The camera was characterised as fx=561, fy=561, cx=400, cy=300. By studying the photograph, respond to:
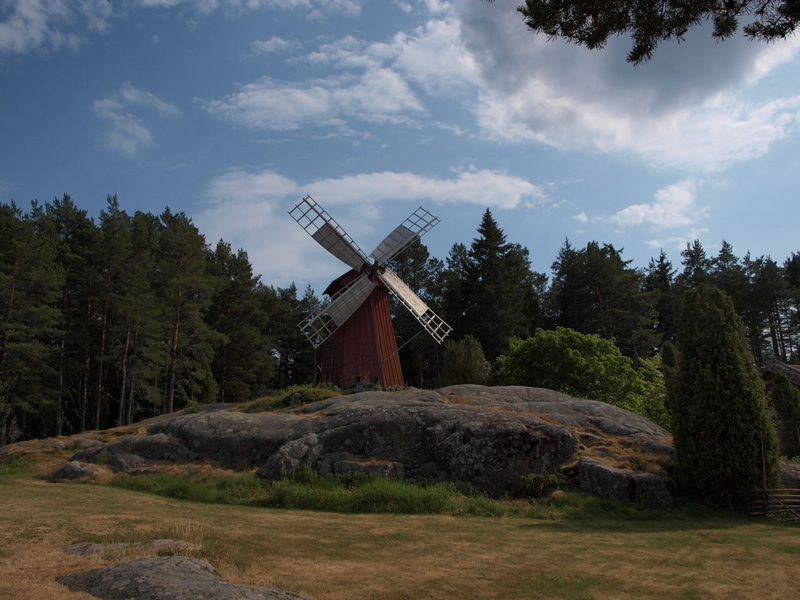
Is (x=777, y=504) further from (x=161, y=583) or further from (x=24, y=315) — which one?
(x=24, y=315)

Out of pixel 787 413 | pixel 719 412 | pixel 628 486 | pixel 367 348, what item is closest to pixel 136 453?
pixel 367 348

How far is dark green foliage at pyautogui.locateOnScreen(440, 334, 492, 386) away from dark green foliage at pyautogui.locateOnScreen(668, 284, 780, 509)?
1749 centimetres

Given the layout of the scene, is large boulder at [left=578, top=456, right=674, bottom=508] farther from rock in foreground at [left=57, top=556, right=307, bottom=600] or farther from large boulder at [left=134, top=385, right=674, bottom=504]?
rock in foreground at [left=57, top=556, right=307, bottom=600]

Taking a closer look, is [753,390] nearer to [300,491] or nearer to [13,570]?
[300,491]

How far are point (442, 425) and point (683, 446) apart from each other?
629 centimetres

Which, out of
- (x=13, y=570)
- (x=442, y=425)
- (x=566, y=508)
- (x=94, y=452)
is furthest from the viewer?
(x=94, y=452)

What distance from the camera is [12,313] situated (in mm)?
27906

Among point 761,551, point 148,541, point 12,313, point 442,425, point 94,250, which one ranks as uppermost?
point 94,250

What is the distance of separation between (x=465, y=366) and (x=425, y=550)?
23.6 meters

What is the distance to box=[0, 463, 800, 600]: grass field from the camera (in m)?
6.66

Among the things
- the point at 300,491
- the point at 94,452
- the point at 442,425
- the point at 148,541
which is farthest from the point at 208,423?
the point at 148,541

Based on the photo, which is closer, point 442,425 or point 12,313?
point 442,425

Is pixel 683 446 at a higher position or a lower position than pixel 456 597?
higher

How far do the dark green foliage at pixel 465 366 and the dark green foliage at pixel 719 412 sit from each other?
17493mm
